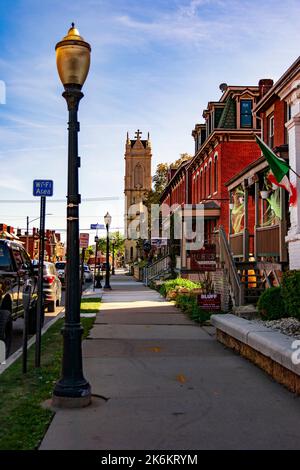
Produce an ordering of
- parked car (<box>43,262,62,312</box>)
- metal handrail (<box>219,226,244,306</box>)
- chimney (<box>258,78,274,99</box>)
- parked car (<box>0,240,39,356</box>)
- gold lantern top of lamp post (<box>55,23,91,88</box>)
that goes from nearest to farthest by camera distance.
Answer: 1. gold lantern top of lamp post (<box>55,23,91,88</box>)
2. parked car (<box>0,240,39,356</box>)
3. metal handrail (<box>219,226,244,306</box>)
4. parked car (<box>43,262,62,312</box>)
5. chimney (<box>258,78,274,99</box>)

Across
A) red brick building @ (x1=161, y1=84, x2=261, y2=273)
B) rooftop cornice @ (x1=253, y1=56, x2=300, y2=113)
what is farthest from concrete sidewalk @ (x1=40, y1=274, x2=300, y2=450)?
red brick building @ (x1=161, y1=84, x2=261, y2=273)

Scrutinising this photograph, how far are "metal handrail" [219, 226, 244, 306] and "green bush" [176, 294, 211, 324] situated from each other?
0.94m

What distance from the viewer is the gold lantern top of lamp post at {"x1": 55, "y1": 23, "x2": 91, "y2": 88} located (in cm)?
628

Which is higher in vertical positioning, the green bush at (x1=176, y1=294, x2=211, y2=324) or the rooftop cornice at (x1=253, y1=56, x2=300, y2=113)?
the rooftop cornice at (x1=253, y1=56, x2=300, y2=113)

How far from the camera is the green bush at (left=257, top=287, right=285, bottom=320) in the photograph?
1064 cm

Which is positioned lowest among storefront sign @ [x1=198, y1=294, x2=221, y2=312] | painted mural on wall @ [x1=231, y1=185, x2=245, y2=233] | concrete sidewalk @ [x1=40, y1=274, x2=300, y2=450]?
concrete sidewalk @ [x1=40, y1=274, x2=300, y2=450]

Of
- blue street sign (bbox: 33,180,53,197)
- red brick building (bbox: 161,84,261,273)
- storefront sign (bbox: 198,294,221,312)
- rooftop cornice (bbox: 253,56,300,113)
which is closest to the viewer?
blue street sign (bbox: 33,180,53,197)

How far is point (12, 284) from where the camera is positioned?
1021cm

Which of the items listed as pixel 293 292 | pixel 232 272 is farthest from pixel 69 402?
pixel 232 272

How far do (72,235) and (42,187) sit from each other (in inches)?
106

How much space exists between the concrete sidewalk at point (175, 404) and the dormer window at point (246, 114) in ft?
65.8

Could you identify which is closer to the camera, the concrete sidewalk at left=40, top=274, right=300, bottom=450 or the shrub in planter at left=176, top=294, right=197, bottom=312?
the concrete sidewalk at left=40, top=274, right=300, bottom=450

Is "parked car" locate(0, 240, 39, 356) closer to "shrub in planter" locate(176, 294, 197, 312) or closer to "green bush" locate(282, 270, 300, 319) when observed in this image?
"green bush" locate(282, 270, 300, 319)

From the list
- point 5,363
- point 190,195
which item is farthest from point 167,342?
point 190,195
